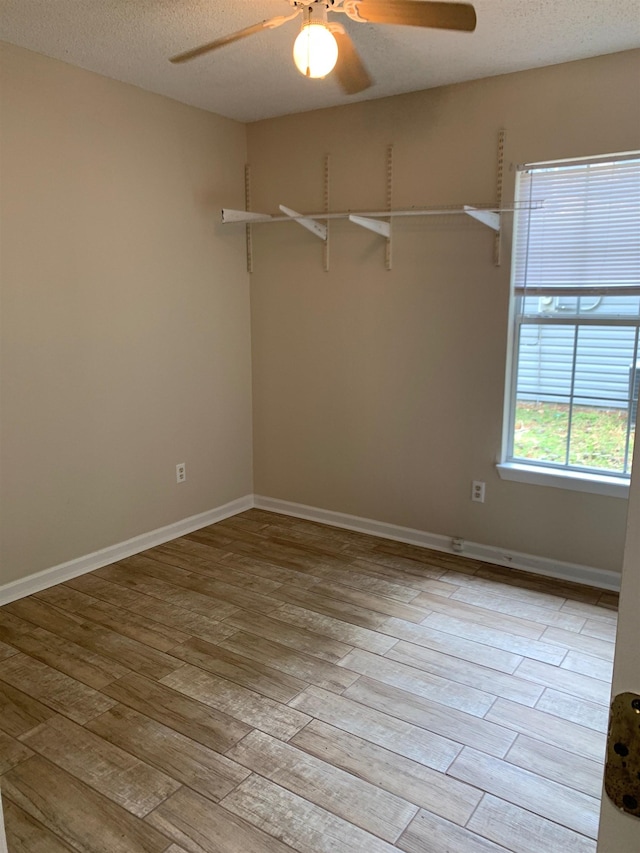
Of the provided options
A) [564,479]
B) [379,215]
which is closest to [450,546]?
[564,479]

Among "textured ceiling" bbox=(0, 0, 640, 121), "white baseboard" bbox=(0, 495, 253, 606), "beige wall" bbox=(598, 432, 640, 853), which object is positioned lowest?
"white baseboard" bbox=(0, 495, 253, 606)

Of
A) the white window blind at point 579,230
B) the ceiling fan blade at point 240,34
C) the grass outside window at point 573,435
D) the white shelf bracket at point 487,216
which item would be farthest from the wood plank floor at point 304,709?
the ceiling fan blade at point 240,34

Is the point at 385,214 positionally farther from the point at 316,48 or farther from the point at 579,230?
the point at 316,48

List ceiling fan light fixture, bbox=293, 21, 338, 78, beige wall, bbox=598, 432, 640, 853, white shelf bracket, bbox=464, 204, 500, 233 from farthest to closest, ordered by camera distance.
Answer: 1. white shelf bracket, bbox=464, 204, 500, 233
2. ceiling fan light fixture, bbox=293, 21, 338, 78
3. beige wall, bbox=598, 432, 640, 853

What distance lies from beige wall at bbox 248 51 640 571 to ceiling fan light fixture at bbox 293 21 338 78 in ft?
5.19

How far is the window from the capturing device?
3109mm

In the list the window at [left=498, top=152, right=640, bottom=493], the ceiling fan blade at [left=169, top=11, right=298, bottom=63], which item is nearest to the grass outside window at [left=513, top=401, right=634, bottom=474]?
the window at [left=498, top=152, right=640, bottom=493]

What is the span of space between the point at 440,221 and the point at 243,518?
7.66ft

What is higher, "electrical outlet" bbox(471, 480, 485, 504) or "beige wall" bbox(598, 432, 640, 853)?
"beige wall" bbox(598, 432, 640, 853)

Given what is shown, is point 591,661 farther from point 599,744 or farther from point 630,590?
point 630,590

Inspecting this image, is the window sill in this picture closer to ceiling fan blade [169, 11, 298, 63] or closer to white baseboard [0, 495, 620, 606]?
white baseboard [0, 495, 620, 606]

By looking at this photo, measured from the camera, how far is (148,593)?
3.29 metres

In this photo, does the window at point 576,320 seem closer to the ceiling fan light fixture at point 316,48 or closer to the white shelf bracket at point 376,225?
the white shelf bracket at point 376,225

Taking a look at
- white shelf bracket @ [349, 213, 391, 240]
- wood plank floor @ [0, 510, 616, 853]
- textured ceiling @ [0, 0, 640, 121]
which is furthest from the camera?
white shelf bracket @ [349, 213, 391, 240]
